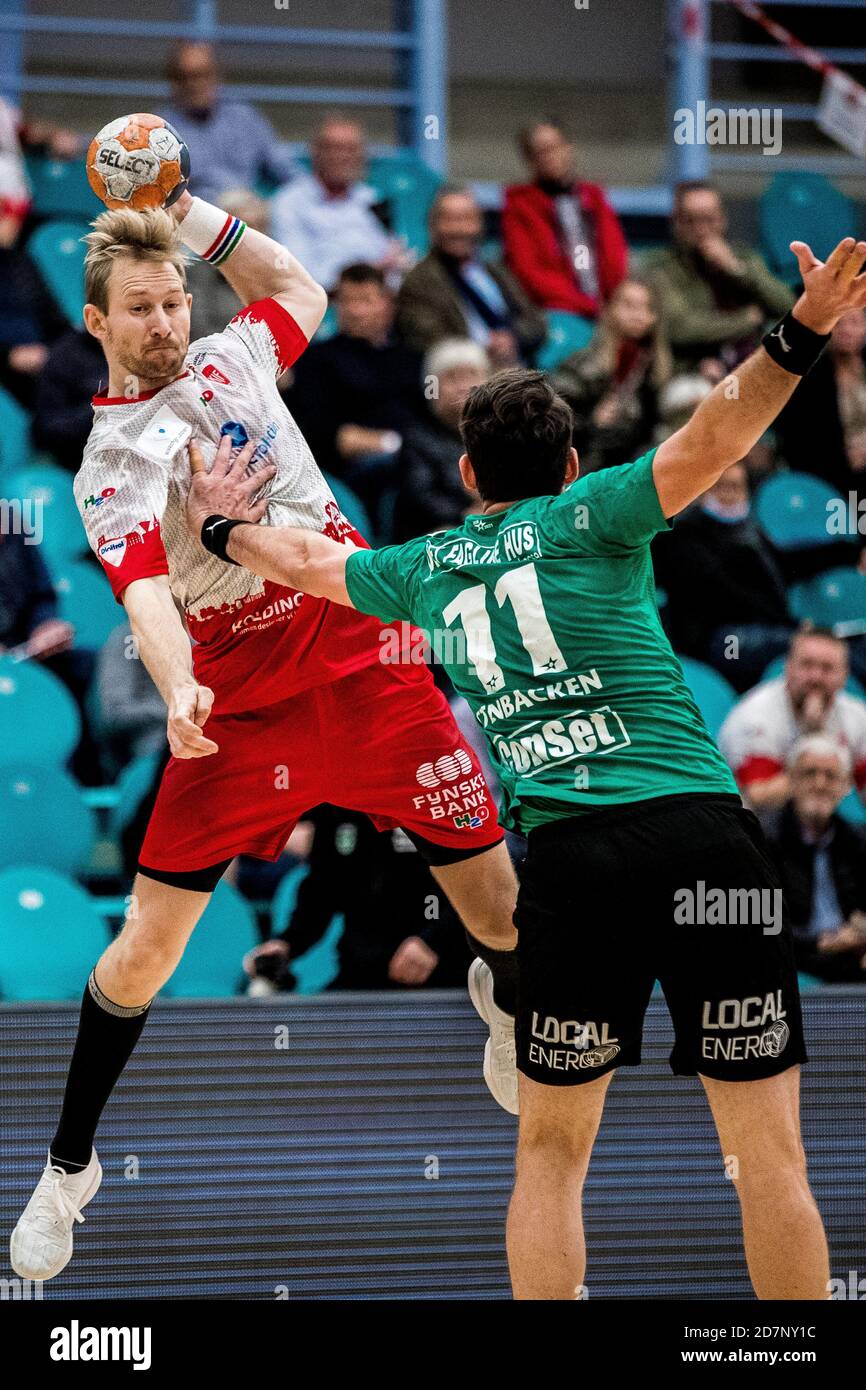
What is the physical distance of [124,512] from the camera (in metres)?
3.57

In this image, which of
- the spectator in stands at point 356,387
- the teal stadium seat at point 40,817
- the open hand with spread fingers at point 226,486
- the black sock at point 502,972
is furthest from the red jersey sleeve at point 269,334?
the spectator in stands at point 356,387

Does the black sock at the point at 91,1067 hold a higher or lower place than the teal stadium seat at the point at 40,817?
lower

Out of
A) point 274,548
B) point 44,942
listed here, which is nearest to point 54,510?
point 44,942

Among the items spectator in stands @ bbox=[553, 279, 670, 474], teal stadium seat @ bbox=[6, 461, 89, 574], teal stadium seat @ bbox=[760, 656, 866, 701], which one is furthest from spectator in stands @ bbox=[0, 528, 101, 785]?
teal stadium seat @ bbox=[760, 656, 866, 701]

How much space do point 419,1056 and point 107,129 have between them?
8.02 ft

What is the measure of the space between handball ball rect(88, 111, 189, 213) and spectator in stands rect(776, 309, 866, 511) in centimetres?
478

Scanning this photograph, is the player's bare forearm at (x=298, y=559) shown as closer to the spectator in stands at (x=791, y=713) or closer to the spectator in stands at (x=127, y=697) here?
the spectator in stands at (x=127, y=697)

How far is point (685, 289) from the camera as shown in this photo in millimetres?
8328

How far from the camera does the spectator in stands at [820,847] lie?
5.64 m

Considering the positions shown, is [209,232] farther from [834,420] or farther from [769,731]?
[834,420]

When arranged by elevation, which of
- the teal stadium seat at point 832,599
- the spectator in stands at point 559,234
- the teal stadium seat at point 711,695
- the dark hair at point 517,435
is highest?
the spectator in stands at point 559,234

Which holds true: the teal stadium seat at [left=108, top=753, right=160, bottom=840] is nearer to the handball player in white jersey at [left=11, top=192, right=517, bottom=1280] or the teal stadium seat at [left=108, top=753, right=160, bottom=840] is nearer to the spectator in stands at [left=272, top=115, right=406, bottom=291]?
the handball player in white jersey at [left=11, top=192, right=517, bottom=1280]

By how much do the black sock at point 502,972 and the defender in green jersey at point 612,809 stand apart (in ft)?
2.79

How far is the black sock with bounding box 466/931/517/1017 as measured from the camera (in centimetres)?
393
